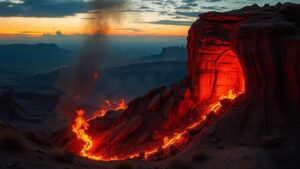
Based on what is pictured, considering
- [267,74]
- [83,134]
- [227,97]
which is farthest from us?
[83,134]

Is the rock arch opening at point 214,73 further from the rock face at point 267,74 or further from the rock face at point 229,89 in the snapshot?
the rock face at point 267,74

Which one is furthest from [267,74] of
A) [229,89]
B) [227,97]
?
[229,89]

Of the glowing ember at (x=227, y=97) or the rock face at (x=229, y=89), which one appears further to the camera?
the glowing ember at (x=227, y=97)

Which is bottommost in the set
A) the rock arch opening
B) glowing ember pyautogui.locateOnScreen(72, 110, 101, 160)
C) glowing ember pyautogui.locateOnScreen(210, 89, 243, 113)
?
glowing ember pyautogui.locateOnScreen(72, 110, 101, 160)

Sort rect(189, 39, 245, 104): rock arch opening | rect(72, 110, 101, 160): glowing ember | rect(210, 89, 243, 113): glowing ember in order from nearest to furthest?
rect(210, 89, 243, 113): glowing ember → rect(189, 39, 245, 104): rock arch opening → rect(72, 110, 101, 160): glowing ember

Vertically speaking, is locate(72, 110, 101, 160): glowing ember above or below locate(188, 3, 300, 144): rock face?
below

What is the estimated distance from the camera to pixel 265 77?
95.3 feet

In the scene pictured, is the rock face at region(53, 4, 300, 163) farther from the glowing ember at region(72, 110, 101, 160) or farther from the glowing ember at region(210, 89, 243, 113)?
the glowing ember at region(72, 110, 101, 160)

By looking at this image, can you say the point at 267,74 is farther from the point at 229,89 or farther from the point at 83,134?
the point at 83,134

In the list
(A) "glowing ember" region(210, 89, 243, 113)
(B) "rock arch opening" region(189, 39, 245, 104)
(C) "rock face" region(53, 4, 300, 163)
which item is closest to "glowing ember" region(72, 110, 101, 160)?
(C) "rock face" region(53, 4, 300, 163)

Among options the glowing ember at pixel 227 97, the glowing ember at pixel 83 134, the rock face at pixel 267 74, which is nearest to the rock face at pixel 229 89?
the rock face at pixel 267 74

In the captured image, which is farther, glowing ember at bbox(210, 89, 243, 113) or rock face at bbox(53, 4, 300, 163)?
glowing ember at bbox(210, 89, 243, 113)

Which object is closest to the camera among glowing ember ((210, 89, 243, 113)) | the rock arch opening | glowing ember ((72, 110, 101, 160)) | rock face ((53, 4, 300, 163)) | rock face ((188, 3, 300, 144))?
rock face ((188, 3, 300, 144))

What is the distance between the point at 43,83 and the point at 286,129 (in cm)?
13149
